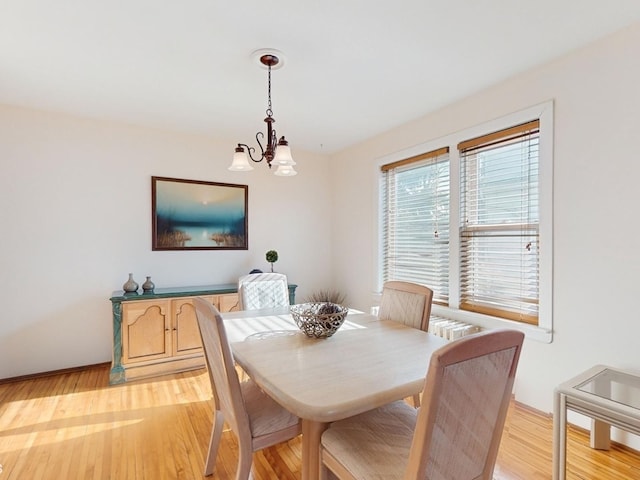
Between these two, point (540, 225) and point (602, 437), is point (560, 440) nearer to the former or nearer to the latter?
point (602, 437)

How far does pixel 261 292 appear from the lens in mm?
2770

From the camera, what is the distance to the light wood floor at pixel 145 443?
1.75 meters

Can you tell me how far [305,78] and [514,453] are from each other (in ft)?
9.06

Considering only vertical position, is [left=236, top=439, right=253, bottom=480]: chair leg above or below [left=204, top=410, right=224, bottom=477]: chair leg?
above

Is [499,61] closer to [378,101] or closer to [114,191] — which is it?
[378,101]

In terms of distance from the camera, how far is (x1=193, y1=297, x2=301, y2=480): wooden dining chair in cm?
136

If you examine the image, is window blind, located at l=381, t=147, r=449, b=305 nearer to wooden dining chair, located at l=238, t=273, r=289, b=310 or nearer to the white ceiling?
the white ceiling

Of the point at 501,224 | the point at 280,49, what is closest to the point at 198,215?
the point at 280,49

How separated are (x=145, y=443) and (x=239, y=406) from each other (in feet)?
3.59

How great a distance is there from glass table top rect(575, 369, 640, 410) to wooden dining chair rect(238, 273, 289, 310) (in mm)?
2043

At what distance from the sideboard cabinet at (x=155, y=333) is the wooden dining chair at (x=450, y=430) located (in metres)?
2.08

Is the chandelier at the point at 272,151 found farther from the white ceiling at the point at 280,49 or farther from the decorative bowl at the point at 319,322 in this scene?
the decorative bowl at the point at 319,322

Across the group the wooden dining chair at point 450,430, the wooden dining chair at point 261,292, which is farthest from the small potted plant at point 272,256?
the wooden dining chair at point 450,430

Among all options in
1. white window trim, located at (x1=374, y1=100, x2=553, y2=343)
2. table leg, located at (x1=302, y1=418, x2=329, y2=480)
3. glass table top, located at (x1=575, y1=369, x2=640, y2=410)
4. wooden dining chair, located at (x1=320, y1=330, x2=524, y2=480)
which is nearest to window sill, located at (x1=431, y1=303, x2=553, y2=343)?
white window trim, located at (x1=374, y1=100, x2=553, y2=343)
